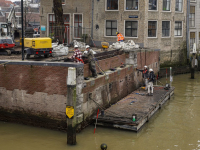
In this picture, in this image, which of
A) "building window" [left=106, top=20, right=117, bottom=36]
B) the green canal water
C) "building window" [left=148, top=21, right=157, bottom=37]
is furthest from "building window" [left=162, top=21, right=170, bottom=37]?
the green canal water

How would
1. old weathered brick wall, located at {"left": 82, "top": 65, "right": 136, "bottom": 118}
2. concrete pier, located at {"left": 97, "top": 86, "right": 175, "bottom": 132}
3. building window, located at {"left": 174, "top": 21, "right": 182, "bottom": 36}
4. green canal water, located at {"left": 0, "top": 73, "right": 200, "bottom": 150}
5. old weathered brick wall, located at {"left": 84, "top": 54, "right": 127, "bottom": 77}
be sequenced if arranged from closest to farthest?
green canal water, located at {"left": 0, "top": 73, "right": 200, "bottom": 150}, concrete pier, located at {"left": 97, "top": 86, "right": 175, "bottom": 132}, old weathered brick wall, located at {"left": 82, "top": 65, "right": 136, "bottom": 118}, old weathered brick wall, located at {"left": 84, "top": 54, "right": 127, "bottom": 77}, building window, located at {"left": 174, "top": 21, "right": 182, "bottom": 36}

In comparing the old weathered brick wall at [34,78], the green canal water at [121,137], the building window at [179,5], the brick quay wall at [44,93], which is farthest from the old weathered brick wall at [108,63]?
the building window at [179,5]

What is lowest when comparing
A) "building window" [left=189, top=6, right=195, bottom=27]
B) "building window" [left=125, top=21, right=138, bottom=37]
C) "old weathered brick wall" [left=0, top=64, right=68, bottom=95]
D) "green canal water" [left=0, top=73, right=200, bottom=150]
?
"green canal water" [left=0, top=73, right=200, bottom=150]

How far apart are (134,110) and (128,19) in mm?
17553

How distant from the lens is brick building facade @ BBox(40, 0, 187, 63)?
108 feet

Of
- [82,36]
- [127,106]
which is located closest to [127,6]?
[82,36]

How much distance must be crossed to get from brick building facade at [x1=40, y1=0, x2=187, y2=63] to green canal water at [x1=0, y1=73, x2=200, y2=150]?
53.3 ft

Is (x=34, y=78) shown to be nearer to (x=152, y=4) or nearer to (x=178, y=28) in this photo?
(x=152, y=4)

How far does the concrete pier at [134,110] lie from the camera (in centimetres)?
1581

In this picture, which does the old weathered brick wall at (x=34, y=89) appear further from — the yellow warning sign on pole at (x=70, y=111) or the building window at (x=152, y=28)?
the building window at (x=152, y=28)

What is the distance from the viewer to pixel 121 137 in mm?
15141

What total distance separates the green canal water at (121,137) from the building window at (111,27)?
55.9 feet

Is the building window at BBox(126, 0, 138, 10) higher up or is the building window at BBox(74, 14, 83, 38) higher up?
the building window at BBox(126, 0, 138, 10)

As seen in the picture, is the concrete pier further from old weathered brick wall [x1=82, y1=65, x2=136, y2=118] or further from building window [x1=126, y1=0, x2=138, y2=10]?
building window [x1=126, y1=0, x2=138, y2=10]
